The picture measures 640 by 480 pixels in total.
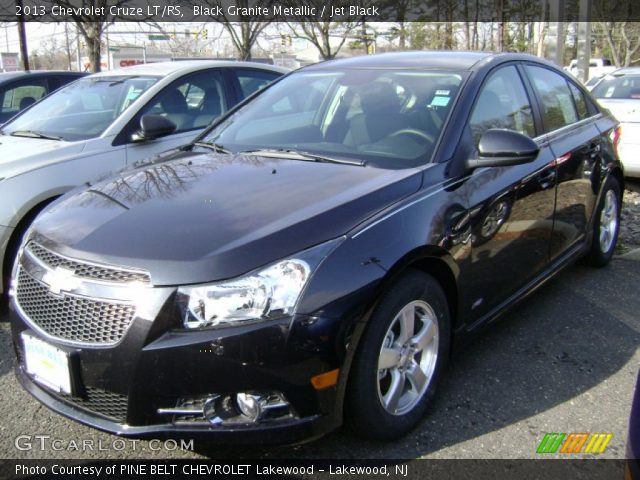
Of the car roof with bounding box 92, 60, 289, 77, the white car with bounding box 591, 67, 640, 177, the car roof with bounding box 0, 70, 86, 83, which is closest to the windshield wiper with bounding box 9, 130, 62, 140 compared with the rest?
the car roof with bounding box 92, 60, 289, 77

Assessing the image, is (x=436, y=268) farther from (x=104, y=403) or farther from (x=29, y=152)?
(x=29, y=152)

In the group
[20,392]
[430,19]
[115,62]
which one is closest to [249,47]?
[430,19]

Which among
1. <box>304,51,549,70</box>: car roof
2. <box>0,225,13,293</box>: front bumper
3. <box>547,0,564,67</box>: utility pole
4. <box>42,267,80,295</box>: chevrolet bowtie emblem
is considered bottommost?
<box>0,225,13,293</box>: front bumper

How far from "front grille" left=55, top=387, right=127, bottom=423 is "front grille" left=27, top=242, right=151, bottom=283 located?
1.38ft

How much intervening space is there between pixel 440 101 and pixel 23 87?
672cm

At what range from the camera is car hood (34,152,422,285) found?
7.40 feet

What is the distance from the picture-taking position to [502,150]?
296 centimetres

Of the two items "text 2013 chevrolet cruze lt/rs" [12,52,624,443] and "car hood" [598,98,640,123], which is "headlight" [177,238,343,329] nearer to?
"text 2013 chevrolet cruze lt/rs" [12,52,624,443]

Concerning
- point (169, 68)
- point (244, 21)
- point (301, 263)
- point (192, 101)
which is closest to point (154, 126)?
point (192, 101)

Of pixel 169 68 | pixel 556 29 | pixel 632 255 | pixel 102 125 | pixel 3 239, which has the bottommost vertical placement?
pixel 632 255

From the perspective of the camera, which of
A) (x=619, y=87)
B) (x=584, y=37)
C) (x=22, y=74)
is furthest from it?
(x=584, y=37)

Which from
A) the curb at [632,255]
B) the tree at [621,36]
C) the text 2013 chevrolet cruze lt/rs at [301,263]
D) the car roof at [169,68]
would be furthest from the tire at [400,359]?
the tree at [621,36]

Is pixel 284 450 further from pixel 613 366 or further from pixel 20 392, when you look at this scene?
pixel 613 366

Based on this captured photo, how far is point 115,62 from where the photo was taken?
46.6m
